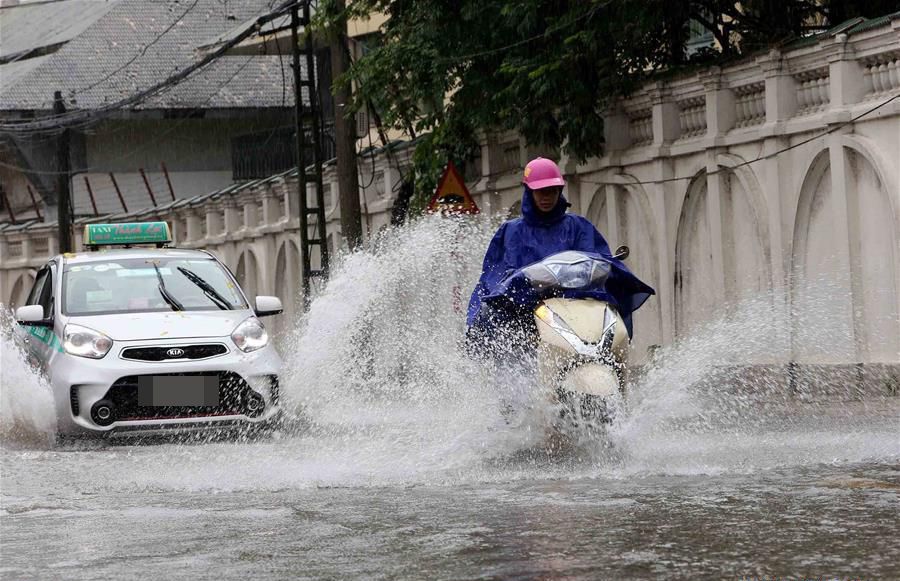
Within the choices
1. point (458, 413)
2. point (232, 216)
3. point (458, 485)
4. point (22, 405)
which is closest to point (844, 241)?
point (458, 413)

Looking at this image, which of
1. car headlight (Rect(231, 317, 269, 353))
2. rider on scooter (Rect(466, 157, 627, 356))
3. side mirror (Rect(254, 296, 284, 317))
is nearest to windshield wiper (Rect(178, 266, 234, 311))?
side mirror (Rect(254, 296, 284, 317))

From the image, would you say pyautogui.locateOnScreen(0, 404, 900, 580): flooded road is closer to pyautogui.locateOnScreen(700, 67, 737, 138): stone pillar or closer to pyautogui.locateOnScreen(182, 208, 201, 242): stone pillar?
pyautogui.locateOnScreen(700, 67, 737, 138): stone pillar

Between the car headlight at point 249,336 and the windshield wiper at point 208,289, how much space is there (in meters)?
0.62

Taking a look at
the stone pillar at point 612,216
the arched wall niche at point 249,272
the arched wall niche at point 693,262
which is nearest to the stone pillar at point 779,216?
the arched wall niche at point 693,262

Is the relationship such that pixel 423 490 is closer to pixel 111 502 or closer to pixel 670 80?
pixel 111 502

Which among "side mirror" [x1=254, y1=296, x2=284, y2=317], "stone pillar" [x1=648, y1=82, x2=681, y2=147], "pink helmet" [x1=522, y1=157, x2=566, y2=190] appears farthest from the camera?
"stone pillar" [x1=648, y1=82, x2=681, y2=147]

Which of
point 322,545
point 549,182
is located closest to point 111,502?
point 322,545

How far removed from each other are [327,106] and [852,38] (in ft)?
115

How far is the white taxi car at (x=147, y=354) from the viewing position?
42.2ft

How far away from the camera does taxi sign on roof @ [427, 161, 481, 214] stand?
747 inches

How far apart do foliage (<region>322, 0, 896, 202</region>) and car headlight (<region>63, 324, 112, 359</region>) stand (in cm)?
686

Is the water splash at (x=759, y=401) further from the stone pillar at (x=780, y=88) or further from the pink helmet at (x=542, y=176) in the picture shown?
the stone pillar at (x=780, y=88)

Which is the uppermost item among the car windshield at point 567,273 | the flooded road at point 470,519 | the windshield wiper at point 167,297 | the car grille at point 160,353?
the windshield wiper at point 167,297

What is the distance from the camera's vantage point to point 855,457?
381 inches
